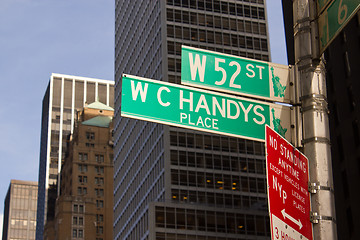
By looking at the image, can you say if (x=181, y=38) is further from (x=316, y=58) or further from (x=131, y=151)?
(x=316, y=58)

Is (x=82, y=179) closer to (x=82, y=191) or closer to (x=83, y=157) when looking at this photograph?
(x=82, y=191)

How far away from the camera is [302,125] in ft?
31.1

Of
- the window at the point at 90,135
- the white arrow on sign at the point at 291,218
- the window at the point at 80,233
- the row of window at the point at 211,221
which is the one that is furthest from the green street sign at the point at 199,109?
the window at the point at 90,135

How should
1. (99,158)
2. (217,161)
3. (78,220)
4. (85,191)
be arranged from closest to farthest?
(217,161), (78,220), (85,191), (99,158)

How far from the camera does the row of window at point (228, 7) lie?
12393cm

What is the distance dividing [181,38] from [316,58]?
11223cm

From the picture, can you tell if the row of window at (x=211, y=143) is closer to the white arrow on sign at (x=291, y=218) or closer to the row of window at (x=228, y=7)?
the row of window at (x=228, y=7)

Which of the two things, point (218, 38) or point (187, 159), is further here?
point (218, 38)

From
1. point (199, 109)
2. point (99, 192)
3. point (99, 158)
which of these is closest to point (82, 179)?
point (99, 192)

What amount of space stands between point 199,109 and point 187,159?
102m

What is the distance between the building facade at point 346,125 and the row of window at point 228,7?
5248 centimetres

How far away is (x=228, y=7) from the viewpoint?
127 metres

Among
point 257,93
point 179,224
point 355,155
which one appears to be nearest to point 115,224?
point 179,224

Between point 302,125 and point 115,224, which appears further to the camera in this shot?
point 115,224
